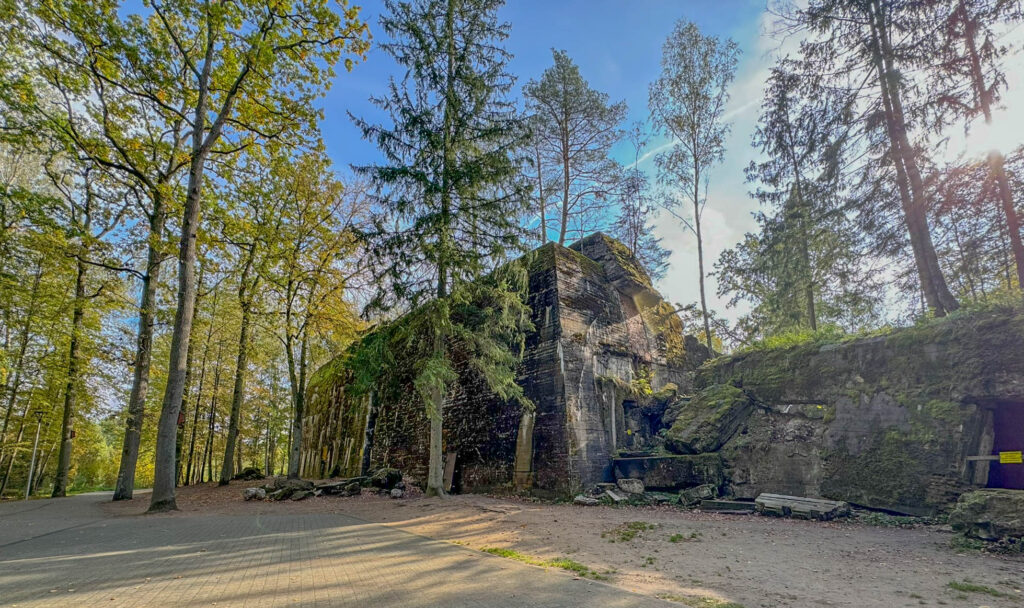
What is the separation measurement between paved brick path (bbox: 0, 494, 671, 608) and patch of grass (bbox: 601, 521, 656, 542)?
8.25ft

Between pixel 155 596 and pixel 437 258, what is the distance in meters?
8.32

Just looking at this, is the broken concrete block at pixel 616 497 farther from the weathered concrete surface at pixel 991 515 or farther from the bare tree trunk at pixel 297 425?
the bare tree trunk at pixel 297 425

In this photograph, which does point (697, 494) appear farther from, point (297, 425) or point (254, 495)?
point (297, 425)

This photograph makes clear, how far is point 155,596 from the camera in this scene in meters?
3.12

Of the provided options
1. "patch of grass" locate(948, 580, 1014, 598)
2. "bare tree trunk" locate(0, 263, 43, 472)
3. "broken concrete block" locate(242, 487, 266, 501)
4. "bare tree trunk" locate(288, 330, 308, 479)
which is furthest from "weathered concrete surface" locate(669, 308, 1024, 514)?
"bare tree trunk" locate(0, 263, 43, 472)

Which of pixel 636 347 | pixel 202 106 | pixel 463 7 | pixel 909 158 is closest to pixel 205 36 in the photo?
pixel 202 106

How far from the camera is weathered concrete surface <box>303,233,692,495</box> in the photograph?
10.8 m

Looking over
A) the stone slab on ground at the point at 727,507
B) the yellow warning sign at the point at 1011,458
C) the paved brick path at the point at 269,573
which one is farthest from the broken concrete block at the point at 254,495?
the yellow warning sign at the point at 1011,458

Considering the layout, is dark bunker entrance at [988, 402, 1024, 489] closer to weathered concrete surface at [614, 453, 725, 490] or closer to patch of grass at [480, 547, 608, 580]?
weathered concrete surface at [614, 453, 725, 490]

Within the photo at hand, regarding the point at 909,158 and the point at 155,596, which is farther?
the point at 909,158

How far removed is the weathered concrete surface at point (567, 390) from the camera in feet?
35.5

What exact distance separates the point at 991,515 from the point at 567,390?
7.05 meters

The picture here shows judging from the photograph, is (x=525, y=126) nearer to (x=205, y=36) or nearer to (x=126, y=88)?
(x=205, y=36)

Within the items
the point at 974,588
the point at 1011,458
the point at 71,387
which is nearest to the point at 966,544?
the point at 974,588
